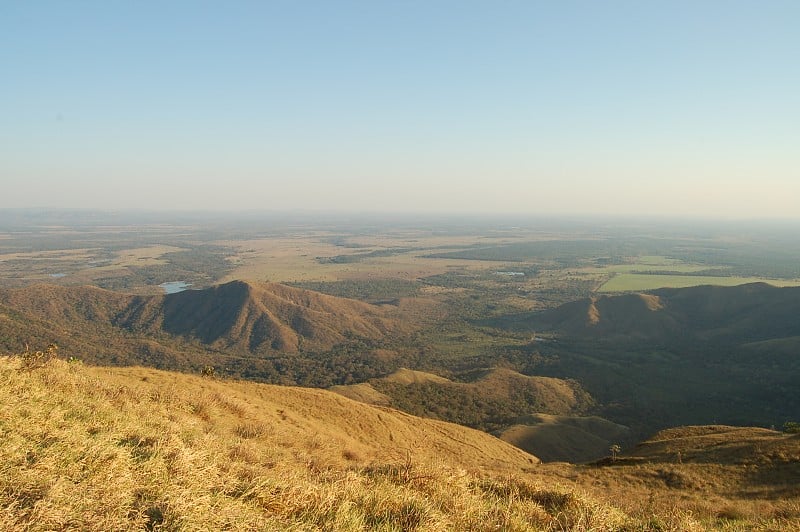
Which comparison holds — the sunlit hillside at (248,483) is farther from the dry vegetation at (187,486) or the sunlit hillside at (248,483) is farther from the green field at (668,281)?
the green field at (668,281)

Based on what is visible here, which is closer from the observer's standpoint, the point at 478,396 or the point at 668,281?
the point at 478,396

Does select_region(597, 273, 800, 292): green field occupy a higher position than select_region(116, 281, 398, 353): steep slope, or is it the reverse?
select_region(597, 273, 800, 292): green field

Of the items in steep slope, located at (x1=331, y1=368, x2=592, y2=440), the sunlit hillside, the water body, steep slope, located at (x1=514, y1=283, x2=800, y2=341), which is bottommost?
the water body

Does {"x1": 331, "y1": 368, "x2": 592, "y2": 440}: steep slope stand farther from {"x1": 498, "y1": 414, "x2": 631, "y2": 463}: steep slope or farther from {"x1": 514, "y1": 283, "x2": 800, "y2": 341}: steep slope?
{"x1": 514, "y1": 283, "x2": 800, "y2": 341}: steep slope

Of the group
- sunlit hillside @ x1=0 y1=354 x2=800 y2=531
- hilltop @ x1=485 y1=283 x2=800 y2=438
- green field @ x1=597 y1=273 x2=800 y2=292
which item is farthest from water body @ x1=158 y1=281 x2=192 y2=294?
sunlit hillside @ x1=0 y1=354 x2=800 y2=531

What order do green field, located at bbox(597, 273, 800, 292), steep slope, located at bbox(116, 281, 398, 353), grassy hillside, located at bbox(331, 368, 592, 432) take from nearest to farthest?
grassy hillside, located at bbox(331, 368, 592, 432)
steep slope, located at bbox(116, 281, 398, 353)
green field, located at bbox(597, 273, 800, 292)

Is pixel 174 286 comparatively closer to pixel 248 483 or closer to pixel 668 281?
pixel 248 483

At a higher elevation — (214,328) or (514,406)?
(514,406)

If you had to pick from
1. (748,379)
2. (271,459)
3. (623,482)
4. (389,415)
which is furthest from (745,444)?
(748,379)

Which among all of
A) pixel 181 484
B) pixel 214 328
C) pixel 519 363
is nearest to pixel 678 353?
pixel 519 363
